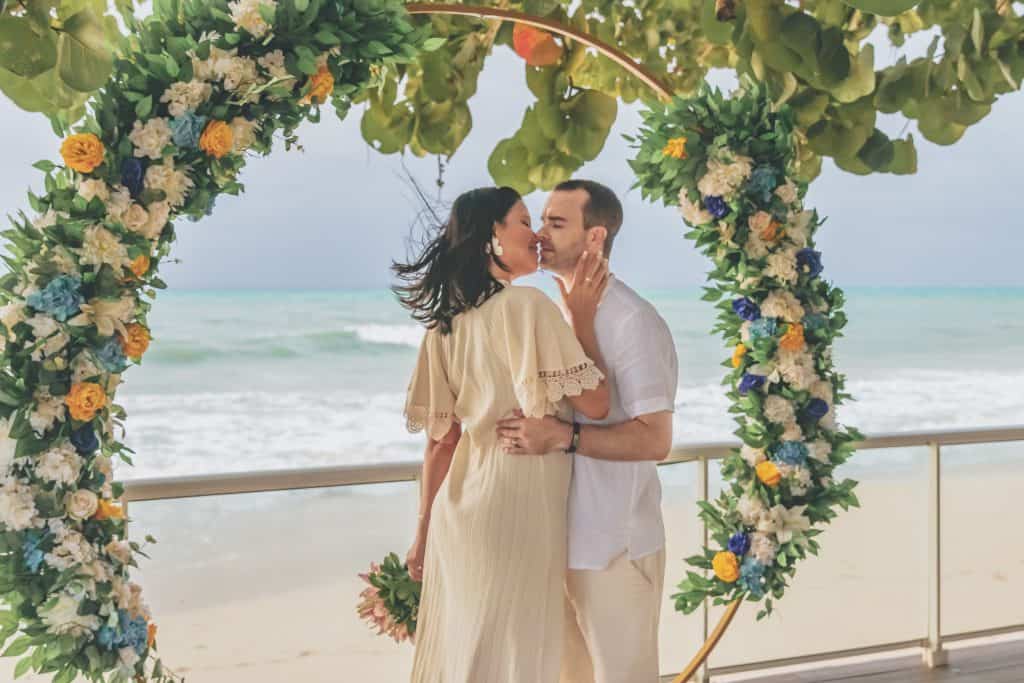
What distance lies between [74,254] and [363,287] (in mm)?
16995

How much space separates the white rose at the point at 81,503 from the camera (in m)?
2.46

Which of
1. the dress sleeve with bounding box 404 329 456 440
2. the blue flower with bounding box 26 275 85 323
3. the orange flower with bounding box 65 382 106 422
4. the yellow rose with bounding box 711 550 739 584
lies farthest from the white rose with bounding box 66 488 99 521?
the yellow rose with bounding box 711 550 739 584

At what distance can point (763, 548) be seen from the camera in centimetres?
343

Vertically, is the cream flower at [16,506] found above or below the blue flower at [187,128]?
below

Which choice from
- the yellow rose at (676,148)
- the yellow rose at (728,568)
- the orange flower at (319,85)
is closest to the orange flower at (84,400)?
the orange flower at (319,85)

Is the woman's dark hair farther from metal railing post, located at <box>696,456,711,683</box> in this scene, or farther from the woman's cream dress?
metal railing post, located at <box>696,456,711,683</box>

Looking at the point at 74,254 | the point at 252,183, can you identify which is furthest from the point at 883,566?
the point at 252,183

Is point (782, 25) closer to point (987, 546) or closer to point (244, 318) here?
point (987, 546)

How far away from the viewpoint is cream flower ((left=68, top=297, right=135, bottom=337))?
2.43 meters

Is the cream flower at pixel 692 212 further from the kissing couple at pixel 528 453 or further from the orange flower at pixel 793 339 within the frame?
the kissing couple at pixel 528 453

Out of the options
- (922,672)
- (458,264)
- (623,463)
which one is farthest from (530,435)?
(922,672)

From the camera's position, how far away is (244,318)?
61.0ft

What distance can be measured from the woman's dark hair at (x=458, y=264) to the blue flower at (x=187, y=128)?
0.52m

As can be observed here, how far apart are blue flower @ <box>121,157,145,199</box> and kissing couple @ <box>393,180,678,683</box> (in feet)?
1.91
